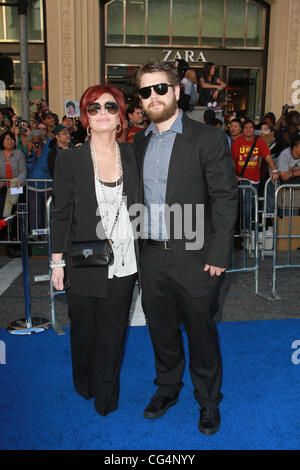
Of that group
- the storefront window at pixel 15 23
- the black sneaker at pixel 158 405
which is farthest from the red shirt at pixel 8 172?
the storefront window at pixel 15 23

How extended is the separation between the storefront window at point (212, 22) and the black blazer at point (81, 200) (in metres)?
18.4

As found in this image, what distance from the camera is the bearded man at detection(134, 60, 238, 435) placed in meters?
2.87

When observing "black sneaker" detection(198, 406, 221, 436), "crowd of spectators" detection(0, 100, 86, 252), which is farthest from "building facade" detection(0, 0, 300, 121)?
"black sneaker" detection(198, 406, 221, 436)

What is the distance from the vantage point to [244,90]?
66.8 feet

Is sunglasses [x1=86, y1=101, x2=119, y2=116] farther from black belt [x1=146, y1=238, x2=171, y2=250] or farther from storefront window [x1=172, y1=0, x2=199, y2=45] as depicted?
storefront window [x1=172, y1=0, x2=199, y2=45]

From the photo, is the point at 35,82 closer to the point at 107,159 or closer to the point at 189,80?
the point at 189,80

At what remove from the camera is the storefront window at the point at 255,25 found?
1969 cm

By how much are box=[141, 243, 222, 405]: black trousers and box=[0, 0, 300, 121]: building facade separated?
1612cm

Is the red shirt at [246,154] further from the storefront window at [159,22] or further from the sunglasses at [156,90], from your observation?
the storefront window at [159,22]

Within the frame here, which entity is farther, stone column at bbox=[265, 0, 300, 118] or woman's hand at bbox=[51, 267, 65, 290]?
stone column at bbox=[265, 0, 300, 118]

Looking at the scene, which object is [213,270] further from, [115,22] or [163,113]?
[115,22]

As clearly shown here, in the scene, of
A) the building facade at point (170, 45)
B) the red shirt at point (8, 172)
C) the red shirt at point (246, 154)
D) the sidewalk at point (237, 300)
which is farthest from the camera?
the building facade at point (170, 45)

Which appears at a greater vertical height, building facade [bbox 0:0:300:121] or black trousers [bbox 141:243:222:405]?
building facade [bbox 0:0:300:121]

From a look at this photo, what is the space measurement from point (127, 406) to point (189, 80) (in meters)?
8.26
